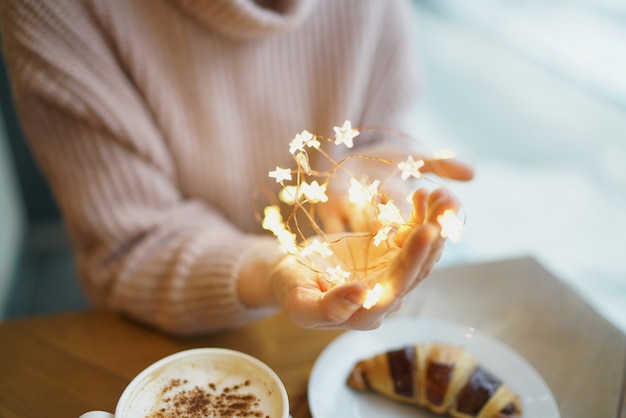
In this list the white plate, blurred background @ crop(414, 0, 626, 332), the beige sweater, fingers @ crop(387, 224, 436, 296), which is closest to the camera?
fingers @ crop(387, 224, 436, 296)

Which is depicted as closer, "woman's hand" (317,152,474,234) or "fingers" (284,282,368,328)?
"fingers" (284,282,368,328)

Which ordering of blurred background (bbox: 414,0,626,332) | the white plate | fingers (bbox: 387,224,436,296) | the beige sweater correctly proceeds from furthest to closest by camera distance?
1. blurred background (bbox: 414,0,626,332)
2. the beige sweater
3. the white plate
4. fingers (bbox: 387,224,436,296)

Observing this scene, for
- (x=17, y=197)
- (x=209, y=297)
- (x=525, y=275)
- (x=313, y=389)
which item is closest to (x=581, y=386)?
(x=525, y=275)

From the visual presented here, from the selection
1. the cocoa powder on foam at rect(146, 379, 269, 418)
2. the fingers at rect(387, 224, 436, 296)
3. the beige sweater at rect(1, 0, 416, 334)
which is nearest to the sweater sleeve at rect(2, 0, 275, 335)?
the beige sweater at rect(1, 0, 416, 334)

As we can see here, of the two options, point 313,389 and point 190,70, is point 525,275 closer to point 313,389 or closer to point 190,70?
point 313,389

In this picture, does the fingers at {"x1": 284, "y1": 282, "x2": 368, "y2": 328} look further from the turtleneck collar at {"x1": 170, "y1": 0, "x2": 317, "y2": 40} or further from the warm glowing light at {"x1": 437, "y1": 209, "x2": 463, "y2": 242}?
the turtleneck collar at {"x1": 170, "y1": 0, "x2": 317, "y2": 40}

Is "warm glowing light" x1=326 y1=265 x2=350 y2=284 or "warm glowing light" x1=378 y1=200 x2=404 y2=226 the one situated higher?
"warm glowing light" x1=378 y1=200 x2=404 y2=226
